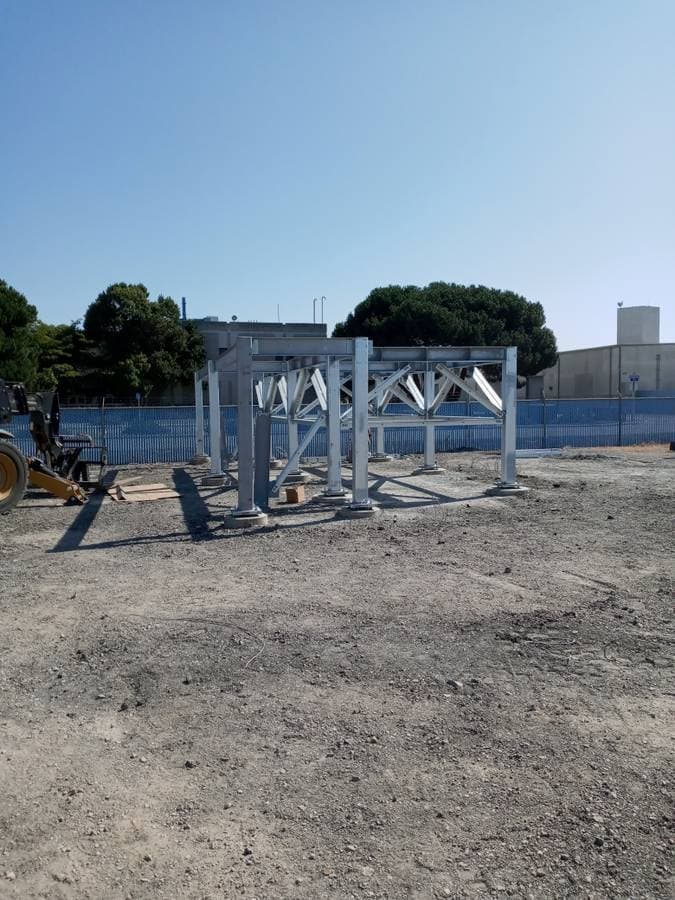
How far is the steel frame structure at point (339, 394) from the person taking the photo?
11609mm

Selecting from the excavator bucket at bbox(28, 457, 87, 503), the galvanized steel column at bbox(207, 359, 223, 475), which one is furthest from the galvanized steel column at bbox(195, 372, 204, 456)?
the excavator bucket at bbox(28, 457, 87, 503)

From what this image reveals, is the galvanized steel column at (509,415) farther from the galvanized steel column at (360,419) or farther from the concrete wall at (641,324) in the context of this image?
the concrete wall at (641,324)

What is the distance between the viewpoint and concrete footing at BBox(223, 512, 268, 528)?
37.5 feet

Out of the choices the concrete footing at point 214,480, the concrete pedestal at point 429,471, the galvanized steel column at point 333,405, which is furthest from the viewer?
the concrete pedestal at point 429,471

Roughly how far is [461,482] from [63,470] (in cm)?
884

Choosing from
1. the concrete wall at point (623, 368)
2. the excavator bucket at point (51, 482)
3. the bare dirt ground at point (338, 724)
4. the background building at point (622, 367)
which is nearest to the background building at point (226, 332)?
the background building at point (622, 367)

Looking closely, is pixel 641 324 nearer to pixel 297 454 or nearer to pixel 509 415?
pixel 509 415

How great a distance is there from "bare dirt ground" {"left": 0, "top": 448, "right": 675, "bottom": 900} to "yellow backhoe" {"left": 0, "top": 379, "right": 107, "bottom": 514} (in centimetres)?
395

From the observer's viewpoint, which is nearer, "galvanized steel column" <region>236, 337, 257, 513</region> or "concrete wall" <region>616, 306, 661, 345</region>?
"galvanized steel column" <region>236, 337, 257, 513</region>

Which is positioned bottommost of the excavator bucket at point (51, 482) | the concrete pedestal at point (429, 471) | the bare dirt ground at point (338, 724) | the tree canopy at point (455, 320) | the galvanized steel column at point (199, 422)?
the bare dirt ground at point (338, 724)

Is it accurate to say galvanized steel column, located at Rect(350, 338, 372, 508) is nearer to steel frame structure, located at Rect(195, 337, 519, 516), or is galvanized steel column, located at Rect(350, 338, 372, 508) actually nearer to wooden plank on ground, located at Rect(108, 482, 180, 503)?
steel frame structure, located at Rect(195, 337, 519, 516)

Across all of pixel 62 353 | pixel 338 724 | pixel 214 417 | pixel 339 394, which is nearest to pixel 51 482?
pixel 214 417

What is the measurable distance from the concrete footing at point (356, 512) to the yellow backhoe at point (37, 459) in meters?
5.23

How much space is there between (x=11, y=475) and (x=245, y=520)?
15.2ft
